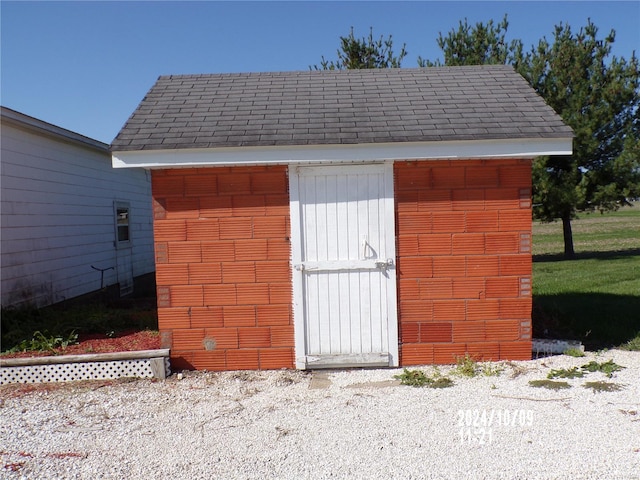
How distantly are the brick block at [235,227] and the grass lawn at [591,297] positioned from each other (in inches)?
153

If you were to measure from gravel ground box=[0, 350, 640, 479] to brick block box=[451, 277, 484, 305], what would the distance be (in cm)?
79

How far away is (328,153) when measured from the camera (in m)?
5.31

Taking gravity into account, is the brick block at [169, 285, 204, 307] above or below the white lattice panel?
above

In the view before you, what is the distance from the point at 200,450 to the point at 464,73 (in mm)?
5604

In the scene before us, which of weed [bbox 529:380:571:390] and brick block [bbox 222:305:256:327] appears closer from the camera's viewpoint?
weed [bbox 529:380:571:390]

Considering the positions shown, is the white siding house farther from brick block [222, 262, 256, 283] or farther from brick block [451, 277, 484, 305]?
brick block [451, 277, 484, 305]

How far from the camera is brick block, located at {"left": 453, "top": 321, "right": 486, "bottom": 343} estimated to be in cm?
563

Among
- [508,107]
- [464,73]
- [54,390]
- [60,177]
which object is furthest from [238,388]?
[60,177]

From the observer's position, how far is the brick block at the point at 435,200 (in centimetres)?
554

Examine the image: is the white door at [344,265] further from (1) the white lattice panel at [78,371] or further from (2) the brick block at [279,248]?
(1) the white lattice panel at [78,371]

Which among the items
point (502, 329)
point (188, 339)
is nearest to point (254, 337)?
point (188, 339)

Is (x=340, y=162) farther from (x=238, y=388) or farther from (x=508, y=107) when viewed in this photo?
→ (x=238, y=388)

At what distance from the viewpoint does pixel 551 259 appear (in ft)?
56.4

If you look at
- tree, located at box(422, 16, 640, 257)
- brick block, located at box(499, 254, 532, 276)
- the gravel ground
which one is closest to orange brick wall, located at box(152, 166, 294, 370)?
the gravel ground
